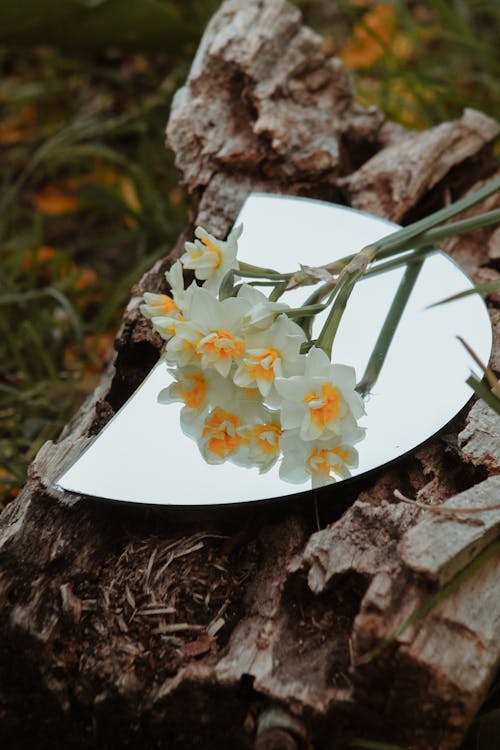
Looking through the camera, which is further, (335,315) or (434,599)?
(335,315)

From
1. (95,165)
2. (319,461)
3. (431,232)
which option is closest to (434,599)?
(319,461)

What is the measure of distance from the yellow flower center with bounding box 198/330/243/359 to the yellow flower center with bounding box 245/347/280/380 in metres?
0.02

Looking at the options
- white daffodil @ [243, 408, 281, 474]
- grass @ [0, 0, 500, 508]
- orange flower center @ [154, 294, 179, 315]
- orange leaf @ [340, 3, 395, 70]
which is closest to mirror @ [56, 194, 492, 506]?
white daffodil @ [243, 408, 281, 474]

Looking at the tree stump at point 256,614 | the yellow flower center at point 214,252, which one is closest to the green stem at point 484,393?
the tree stump at point 256,614

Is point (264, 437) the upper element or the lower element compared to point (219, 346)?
lower

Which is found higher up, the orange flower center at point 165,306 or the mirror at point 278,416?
the orange flower center at point 165,306

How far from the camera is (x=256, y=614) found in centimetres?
98

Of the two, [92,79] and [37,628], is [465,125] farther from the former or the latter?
[92,79]

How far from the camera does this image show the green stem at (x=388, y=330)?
1.15 m

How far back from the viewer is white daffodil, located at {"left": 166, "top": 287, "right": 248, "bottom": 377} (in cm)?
92

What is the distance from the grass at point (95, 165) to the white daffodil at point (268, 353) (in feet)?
1.79

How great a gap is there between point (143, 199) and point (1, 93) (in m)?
0.91

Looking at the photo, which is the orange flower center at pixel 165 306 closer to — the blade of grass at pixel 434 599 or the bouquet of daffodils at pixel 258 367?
the bouquet of daffodils at pixel 258 367

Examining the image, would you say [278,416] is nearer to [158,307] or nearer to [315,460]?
[315,460]
